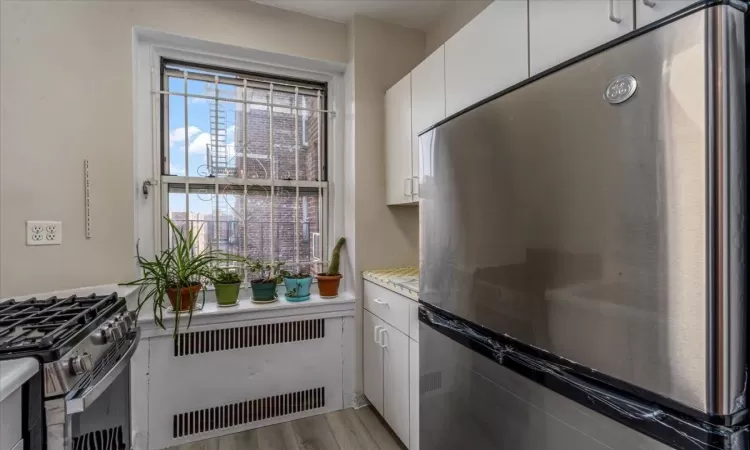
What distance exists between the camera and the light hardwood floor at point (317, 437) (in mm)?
1741

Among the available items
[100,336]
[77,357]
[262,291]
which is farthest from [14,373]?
[262,291]

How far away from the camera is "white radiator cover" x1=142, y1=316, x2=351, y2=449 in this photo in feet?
5.71

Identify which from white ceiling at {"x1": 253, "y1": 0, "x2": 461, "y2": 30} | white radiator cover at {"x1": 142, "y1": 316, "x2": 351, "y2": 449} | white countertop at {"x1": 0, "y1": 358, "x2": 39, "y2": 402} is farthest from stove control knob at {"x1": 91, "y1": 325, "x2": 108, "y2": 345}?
white ceiling at {"x1": 253, "y1": 0, "x2": 461, "y2": 30}

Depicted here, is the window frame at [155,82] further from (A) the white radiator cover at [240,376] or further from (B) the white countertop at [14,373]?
(B) the white countertop at [14,373]

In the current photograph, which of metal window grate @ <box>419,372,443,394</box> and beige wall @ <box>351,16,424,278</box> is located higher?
beige wall @ <box>351,16,424,278</box>

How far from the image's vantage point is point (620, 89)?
630mm

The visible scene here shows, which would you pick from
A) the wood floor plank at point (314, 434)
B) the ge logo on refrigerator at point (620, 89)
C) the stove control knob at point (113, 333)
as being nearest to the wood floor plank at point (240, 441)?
the wood floor plank at point (314, 434)

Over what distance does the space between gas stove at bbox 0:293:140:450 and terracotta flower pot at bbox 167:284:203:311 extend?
11.3 inches

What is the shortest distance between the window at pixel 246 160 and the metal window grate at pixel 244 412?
2.50ft

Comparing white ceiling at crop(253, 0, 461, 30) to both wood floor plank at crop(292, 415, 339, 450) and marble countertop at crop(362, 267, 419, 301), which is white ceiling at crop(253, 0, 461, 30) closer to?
marble countertop at crop(362, 267, 419, 301)

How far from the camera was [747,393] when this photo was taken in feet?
1.75

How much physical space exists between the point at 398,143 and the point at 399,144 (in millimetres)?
16

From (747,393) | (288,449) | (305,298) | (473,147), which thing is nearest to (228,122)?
(305,298)

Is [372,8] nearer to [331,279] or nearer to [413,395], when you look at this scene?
[331,279]
